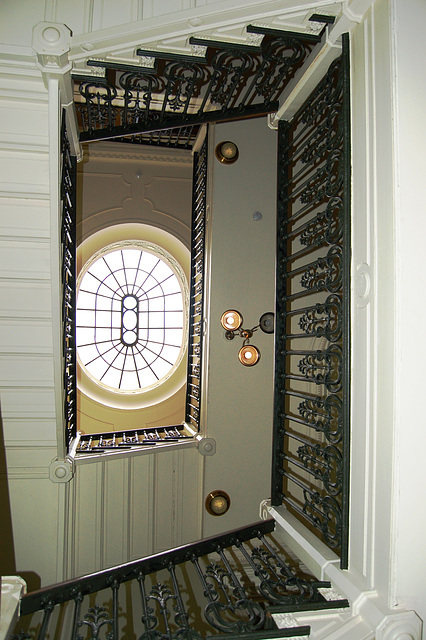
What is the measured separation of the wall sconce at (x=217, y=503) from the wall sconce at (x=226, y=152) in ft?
12.9

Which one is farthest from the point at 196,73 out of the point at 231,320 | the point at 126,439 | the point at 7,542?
the point at 7,542

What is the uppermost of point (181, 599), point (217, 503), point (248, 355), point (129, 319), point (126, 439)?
point (129, 319)

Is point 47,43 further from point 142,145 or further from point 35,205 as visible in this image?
point 142,145

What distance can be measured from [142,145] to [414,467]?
6.57 metres

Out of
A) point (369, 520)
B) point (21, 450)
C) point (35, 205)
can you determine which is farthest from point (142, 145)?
point (369, 520)

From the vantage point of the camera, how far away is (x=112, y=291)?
885 centimetres

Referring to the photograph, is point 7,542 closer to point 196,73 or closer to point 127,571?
point 127,571

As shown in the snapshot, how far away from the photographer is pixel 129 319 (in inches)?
352

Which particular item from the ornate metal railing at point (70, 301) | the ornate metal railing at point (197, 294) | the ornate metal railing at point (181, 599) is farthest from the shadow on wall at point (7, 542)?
the ornate metal railing at point (197, 294)

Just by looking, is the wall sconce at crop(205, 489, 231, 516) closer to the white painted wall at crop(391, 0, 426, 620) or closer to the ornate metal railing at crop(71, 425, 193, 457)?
the ornate metal railing at crop(71, 425, 193, 457)

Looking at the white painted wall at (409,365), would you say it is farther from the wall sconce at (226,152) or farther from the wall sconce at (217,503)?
the wall sconce at (226,152)

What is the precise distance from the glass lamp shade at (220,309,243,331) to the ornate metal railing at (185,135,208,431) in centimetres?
33

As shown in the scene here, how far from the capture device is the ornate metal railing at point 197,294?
5996 millimetres

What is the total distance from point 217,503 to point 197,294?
2.59m
